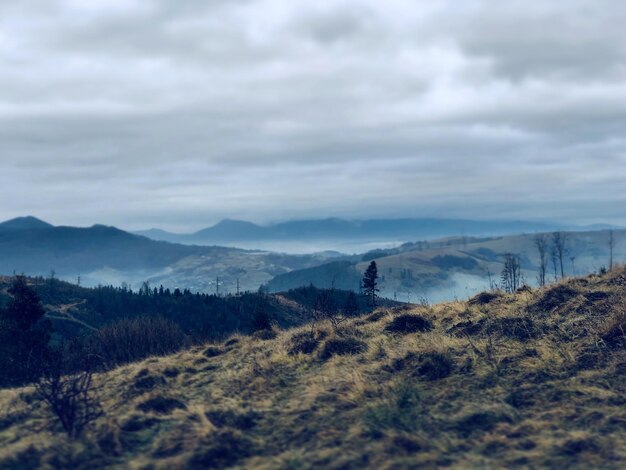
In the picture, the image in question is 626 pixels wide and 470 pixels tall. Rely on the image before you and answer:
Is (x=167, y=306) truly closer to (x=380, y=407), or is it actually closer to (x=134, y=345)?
(x=134, y=345)

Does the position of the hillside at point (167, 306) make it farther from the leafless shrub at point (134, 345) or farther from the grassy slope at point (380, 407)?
the grassy slope at point (380, 407)

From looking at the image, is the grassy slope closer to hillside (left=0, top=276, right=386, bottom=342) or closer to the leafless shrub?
the leafless shrub

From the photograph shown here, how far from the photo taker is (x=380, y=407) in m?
12.4

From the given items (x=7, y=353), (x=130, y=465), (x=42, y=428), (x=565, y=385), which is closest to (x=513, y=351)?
(x=565, y=385)

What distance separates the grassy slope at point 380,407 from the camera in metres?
10.6

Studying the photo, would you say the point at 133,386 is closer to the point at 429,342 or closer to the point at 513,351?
the point at 429,342

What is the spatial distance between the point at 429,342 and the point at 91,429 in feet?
31.5

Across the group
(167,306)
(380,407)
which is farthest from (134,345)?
(167,306)

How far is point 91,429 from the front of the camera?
11977 mm

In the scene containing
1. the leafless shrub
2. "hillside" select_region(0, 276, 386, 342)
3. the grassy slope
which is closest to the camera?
the grassy slope

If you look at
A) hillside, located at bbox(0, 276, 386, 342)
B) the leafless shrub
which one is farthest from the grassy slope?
hillside, located at bbox(0, 276, 386, 342)

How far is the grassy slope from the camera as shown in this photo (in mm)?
10609

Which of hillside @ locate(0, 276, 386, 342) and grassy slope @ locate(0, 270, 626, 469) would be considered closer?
grassy slope @ locate(0, 270, 626, 469)

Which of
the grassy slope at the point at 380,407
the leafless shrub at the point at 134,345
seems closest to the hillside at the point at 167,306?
the leafless shrub at the point at 134,345
